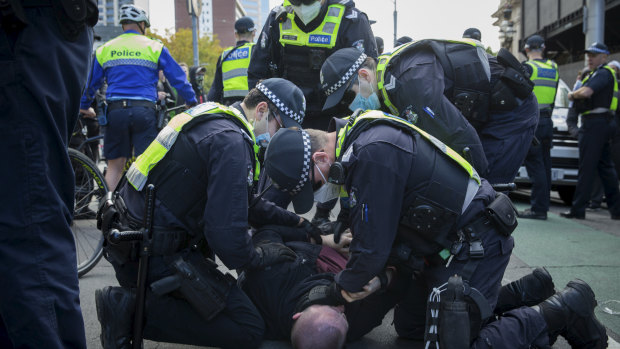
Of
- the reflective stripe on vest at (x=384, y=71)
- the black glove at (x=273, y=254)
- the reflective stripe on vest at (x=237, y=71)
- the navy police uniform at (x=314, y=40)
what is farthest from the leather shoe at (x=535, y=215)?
the black glove at (x=273, y=254)

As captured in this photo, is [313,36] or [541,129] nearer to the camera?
[313,36]

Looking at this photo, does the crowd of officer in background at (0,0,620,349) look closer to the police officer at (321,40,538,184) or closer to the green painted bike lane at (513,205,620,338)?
the police officer at (321,40,538,184)

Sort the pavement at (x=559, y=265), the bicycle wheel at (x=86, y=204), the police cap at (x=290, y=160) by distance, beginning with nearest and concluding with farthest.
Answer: the police cap at (x=290, y=160) < the pavement at (x=559, y=265) < the bicycle wheel at (x=86, y=204)

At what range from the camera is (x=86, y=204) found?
14.5ft

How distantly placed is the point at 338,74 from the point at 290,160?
3.43 ft

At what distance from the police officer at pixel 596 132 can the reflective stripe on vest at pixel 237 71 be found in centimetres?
374

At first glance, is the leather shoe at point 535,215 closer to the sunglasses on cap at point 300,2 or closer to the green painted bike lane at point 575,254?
the green painted bike lane at point 575,254

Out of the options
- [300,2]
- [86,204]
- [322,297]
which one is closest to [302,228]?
[322,297]

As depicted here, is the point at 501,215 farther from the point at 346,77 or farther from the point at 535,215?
the point at 535,215

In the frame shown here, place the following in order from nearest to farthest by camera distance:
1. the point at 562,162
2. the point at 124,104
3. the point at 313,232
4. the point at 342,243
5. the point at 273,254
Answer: the point at 273,254 → the point at 342,243 → the point at 313,232 → the point at 124,104 → the point at 562,162

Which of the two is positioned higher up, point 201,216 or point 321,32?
point 321,32

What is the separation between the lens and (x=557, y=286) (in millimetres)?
3998

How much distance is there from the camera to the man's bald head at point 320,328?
8.85ft

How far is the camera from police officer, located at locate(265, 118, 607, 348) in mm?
2445
